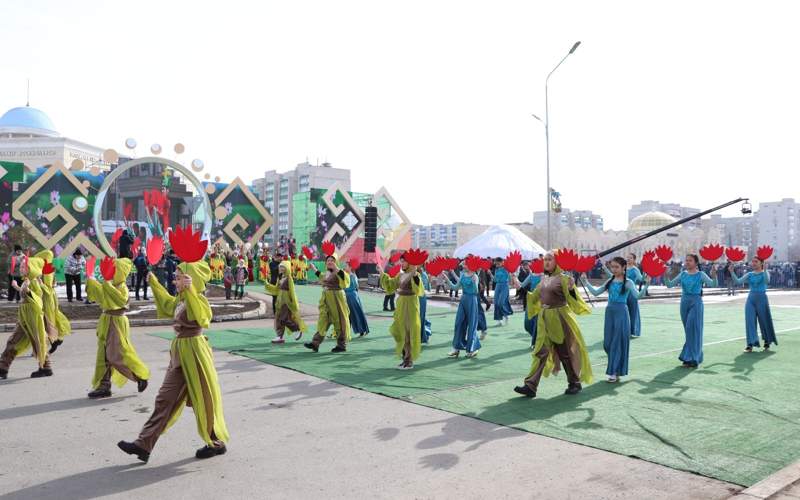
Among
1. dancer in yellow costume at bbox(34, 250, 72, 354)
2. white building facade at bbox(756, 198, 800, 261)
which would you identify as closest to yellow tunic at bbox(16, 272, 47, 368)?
dancer in yellow costume at bbox(34, 250, 72, 354)

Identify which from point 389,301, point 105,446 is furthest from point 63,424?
point 389,301

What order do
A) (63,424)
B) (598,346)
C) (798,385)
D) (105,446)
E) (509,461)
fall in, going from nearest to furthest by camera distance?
1. (509,461)
2. (105,446)
3. (63,424)
4. (798,385)
5. (598,346)

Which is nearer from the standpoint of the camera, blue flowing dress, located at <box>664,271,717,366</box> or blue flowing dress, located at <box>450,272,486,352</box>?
blue flowing dress, located at <box>664,271,717,366</box>

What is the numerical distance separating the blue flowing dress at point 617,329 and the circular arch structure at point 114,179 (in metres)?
22.7

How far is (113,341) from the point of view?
7.41 meters

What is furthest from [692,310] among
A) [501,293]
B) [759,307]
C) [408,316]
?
[501,293]

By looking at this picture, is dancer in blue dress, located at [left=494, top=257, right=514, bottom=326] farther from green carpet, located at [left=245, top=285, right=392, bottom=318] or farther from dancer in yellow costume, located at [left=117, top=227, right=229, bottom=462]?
dancer in yellow costume, located at [left=117, top=227, right=229, bottom=462]

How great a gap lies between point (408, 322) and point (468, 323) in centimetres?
157

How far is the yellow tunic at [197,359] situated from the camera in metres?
5.17

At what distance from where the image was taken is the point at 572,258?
7.62m

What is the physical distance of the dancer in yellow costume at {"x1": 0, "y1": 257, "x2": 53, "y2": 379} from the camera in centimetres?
845

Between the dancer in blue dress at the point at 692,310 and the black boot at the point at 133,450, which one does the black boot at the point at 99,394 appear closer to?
the black boot at the point at 133,450

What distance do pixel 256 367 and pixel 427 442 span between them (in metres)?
4.55

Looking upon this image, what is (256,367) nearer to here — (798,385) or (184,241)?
(184,241)
